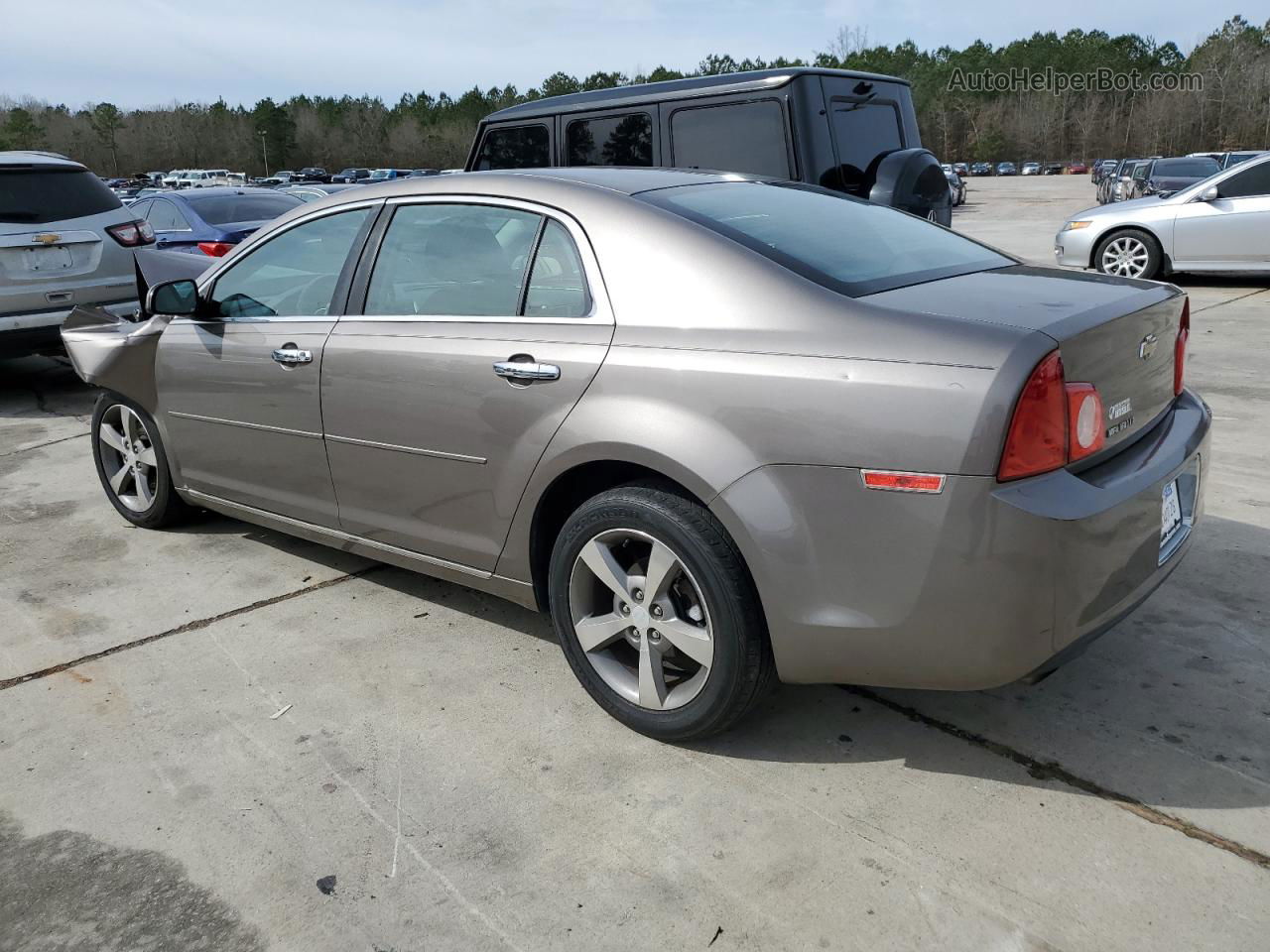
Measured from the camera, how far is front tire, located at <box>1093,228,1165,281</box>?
457 inches

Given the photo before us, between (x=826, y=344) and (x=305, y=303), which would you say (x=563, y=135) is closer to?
(x=305, y=303)

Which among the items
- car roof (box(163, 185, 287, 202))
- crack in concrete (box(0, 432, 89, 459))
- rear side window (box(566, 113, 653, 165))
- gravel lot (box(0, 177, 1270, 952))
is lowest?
gravel lot (box(0, 177, 1270, 952))

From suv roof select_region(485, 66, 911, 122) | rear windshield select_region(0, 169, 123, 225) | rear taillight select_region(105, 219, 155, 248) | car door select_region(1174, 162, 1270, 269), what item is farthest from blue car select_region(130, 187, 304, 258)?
car door select_region(1174, 162, 1270, 269)

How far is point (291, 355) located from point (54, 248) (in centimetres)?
508

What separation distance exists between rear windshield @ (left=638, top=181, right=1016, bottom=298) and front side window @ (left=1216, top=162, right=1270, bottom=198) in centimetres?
959

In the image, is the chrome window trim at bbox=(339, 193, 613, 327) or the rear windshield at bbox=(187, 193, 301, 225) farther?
the rear windshield at bbox=(187, 193, 301, 225)

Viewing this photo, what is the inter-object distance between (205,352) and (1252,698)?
384 cm

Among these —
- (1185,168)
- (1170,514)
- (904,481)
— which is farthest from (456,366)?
(1185,168)

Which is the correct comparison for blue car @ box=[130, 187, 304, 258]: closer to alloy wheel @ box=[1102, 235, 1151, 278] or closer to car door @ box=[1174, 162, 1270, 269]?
alloy wheel @ box=[1102, 235, 1151, 278]

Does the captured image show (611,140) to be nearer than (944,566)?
No

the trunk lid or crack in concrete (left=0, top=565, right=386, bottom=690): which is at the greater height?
the trunk lid

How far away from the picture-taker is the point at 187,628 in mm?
3824

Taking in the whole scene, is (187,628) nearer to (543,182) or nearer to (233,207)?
(543,182)

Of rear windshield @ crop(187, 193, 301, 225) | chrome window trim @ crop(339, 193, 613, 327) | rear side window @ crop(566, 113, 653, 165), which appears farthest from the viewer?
rear windshield @ crop(187, 193, 301, 225)
